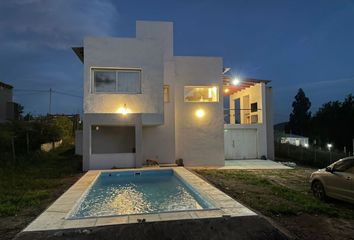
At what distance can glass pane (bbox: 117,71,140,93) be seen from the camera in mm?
14730

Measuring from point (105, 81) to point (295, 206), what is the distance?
433 inches

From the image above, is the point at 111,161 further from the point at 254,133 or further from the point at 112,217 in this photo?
the point at 254,133

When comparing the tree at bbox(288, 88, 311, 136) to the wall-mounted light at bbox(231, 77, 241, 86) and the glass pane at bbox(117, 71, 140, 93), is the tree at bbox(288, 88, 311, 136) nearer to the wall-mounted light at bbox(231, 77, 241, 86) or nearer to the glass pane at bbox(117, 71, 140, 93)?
the wall-mounted light at bbox(231, 77, 241, 86)

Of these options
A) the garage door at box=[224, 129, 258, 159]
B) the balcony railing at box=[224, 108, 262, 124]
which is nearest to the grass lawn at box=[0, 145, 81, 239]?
the garage door at box=[224, 129, 258, 159]

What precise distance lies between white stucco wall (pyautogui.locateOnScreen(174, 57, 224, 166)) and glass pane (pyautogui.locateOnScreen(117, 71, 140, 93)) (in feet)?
8.72

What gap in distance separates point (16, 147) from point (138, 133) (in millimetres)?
8664

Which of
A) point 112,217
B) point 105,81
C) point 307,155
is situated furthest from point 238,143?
point 112,217

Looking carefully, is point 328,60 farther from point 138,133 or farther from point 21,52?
point 138,133

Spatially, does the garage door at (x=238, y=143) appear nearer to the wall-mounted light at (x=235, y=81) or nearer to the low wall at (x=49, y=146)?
the wall-mounted light at (x=235, y=81)

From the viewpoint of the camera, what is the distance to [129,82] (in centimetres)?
1485

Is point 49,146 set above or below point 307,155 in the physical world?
above

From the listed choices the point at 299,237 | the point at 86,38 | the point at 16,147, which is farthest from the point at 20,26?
the point at 299,237

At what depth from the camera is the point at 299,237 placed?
201 inches

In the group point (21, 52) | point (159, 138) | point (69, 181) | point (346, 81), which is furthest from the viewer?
point (346, 81)
